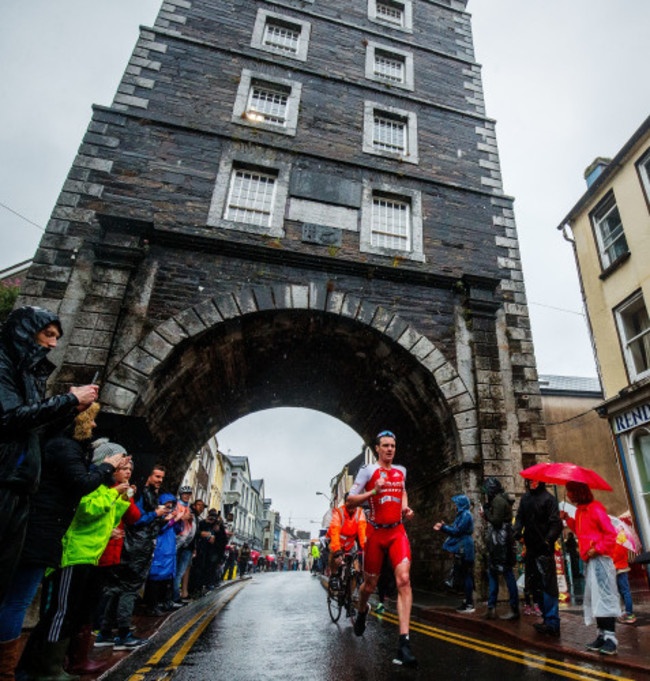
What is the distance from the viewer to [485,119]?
13.8 m

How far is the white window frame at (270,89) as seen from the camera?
11.7 metres

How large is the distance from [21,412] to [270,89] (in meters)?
12.8

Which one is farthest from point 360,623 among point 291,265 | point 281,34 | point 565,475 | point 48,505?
point 281,34

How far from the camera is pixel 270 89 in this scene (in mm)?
12570

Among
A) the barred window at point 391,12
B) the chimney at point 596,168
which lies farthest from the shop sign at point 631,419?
the barred window at point 391,12

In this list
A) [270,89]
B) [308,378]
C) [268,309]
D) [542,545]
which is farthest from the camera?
[270,89]

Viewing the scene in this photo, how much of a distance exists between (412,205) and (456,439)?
6.27m

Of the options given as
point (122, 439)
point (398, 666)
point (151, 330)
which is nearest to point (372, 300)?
point (151, 330)

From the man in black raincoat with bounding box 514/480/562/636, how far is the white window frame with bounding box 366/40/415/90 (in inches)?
506

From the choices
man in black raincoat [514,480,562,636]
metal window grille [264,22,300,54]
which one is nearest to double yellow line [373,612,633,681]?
man in black raincoat [514,480,562,636]

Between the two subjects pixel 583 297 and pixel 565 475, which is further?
pixel 583 297

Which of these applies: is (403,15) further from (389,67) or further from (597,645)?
(597,645)

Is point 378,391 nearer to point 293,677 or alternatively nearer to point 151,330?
point 151,330

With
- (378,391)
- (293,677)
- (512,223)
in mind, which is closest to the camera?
(293,677)
